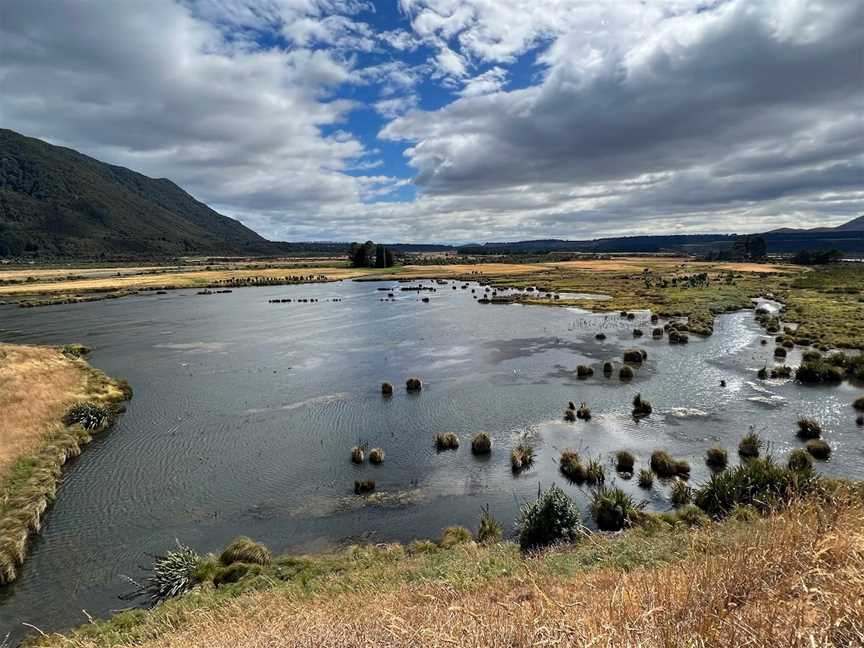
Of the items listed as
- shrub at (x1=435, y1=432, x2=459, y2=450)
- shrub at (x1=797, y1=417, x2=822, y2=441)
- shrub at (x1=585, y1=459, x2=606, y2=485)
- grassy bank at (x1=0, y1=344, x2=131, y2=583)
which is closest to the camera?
grassy bank at (x1=0, y1=344, x2=131, y2=583)

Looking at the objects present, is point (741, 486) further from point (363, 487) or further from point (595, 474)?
point (363, 487)

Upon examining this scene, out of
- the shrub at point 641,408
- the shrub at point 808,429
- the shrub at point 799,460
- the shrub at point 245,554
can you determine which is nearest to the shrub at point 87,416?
the shrub at point 245,554

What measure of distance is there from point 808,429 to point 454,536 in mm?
21264

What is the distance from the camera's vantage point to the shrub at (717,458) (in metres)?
22.5

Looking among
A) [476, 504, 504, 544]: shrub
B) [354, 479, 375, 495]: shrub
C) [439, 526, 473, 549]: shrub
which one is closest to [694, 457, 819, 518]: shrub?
[476, 504, 504, 544]: shrub

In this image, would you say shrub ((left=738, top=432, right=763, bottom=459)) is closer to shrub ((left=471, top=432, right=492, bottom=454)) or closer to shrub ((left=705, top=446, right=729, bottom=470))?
shrub ((left=705, top=446, right=729, bottom=470))

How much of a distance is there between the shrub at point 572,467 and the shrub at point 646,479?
2478mm

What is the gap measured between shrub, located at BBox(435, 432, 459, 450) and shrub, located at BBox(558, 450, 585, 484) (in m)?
5.74

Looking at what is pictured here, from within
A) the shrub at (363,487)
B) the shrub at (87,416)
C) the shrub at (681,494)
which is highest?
the shrub at (87,416)

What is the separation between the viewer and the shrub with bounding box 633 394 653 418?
29906 mm

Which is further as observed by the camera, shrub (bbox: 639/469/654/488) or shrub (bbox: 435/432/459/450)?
shrub (bbox: 435/432/459/450)

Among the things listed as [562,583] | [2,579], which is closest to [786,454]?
[562,583]

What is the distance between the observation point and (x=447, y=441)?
26.4 m

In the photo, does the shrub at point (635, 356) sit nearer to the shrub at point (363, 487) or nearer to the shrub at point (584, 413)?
the shrub at point (584, 413)
